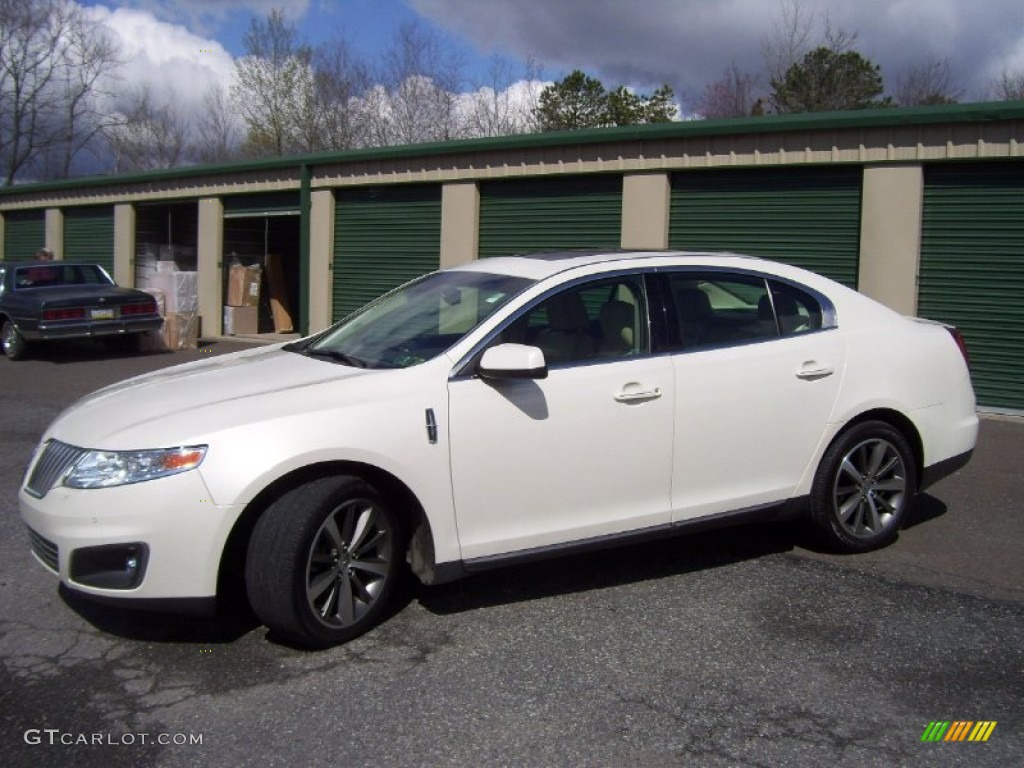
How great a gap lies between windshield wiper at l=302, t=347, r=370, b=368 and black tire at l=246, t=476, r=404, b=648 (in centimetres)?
72

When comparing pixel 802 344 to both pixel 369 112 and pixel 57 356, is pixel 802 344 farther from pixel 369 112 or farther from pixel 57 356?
pixel 369 112

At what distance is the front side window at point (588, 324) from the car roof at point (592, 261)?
133mm

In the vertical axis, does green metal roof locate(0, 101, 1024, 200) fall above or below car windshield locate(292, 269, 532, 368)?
above

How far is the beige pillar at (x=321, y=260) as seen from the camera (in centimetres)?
1688

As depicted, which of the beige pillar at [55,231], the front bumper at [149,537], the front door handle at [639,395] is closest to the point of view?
the front bumper at [149,537]

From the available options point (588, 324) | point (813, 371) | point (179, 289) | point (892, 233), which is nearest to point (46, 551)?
point (588, 324)

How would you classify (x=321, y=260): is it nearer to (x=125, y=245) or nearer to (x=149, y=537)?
(x=125, y=245)

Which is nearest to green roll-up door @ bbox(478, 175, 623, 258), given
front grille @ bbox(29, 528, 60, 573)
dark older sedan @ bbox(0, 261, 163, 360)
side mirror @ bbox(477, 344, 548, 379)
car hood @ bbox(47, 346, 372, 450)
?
dark older sedan @ bbox(0, 261, 163, 360)

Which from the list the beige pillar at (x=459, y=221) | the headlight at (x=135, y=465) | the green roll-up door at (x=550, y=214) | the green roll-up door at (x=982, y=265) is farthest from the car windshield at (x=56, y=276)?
the headlight at (x=135, y=465)

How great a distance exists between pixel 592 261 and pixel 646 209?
7.54 meters

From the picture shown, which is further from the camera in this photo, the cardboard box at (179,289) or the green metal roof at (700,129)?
the cardboard box at (179,289)

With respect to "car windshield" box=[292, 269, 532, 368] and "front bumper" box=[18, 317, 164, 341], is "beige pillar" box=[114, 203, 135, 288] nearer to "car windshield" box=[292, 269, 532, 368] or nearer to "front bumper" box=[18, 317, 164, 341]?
"front bumper" box=[18, 317, 164, 341]

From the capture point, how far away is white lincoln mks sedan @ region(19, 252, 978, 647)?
156 inches

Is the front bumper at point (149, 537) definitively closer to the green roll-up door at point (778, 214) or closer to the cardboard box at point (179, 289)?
the green roll-up door at point (778, 214)
